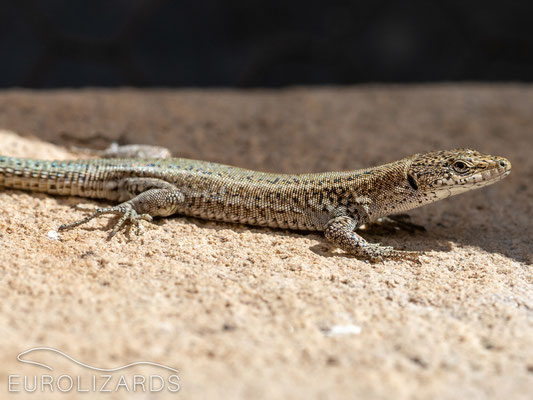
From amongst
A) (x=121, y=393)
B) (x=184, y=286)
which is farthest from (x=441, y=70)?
(x=121, y=393)

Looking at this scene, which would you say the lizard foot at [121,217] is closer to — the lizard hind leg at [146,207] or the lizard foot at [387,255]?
the lizard hind leg at [146,207]

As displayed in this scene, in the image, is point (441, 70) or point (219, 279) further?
point (441, 70)

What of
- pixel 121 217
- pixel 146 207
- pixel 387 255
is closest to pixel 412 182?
pixel 387 255

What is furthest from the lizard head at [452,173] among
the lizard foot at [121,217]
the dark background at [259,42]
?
the dark background at [259,42]

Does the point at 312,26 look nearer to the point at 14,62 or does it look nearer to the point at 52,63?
the point at 52,63

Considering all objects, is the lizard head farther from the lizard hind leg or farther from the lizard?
the lizard hind leg

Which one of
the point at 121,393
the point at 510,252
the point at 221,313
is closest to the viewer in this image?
the point at 121,393

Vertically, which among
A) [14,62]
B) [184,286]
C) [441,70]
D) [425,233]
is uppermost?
[14,62]
